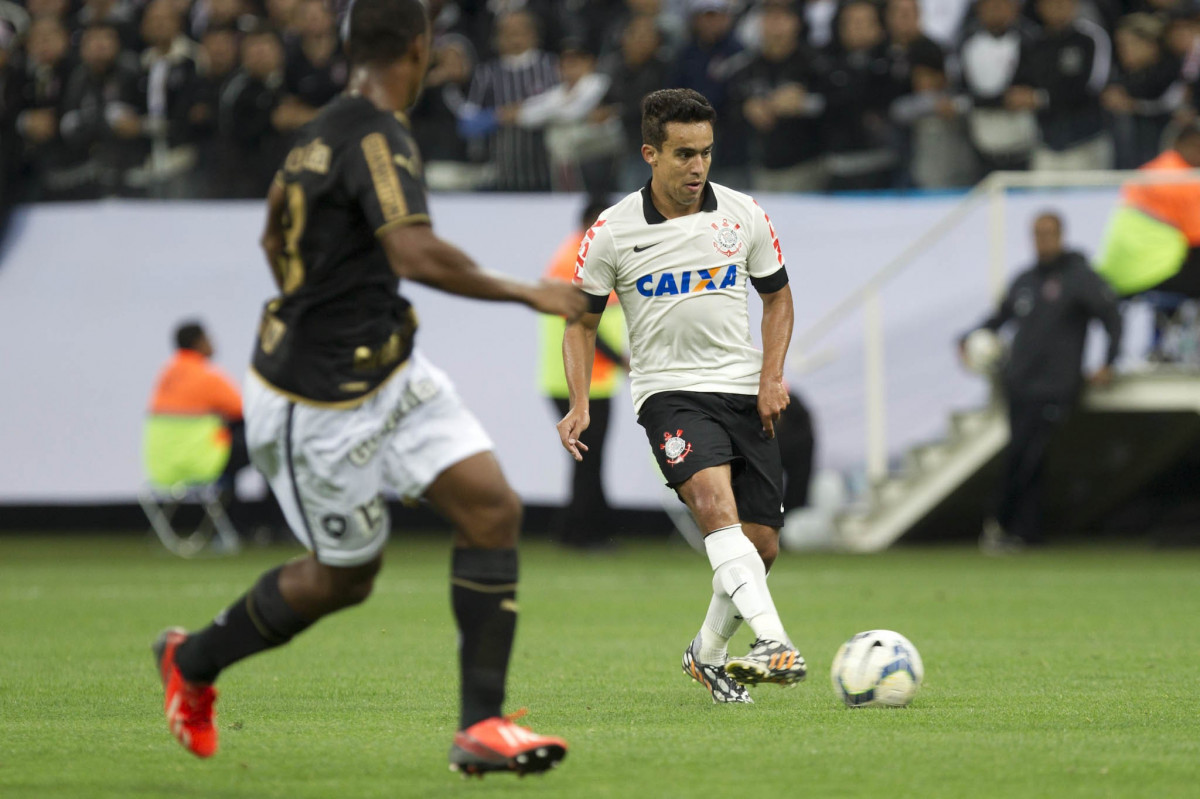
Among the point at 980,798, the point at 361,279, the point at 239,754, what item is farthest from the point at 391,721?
the point at 980,798

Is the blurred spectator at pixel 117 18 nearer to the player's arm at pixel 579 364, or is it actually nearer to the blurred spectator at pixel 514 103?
the blurred spectator at pixel 514 103

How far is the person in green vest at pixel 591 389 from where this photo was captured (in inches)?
529

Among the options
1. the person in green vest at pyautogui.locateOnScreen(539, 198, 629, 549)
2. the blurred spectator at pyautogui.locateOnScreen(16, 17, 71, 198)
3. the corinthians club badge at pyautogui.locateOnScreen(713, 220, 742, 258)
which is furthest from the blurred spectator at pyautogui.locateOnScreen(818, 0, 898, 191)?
the corinthians club badge at pyautogui.locateOnScreen(713, 220, 742, 258)

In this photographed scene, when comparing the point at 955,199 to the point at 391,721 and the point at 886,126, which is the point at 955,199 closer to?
the point at 886,126

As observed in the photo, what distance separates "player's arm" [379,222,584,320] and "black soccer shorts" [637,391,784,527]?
1998 millimetres

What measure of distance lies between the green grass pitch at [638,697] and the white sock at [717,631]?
0.18 meters

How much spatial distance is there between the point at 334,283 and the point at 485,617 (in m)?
1.01

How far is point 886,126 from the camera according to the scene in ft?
51.6

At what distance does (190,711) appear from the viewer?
503cm

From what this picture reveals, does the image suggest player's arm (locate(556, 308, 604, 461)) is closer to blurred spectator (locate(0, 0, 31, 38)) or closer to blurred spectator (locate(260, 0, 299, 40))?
blurred spectator (locate(260, 0, 299, 40))

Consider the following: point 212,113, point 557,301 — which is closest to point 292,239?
point 557,301

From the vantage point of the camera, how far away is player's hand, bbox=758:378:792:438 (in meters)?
6.50

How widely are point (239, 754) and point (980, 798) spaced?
2228mm

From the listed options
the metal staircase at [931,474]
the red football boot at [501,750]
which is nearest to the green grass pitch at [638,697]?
the red football boot at [501,750]
